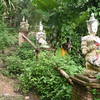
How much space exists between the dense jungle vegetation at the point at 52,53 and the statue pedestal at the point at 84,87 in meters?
0.54

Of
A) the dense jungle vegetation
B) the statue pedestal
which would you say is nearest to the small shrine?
the statue pedestal

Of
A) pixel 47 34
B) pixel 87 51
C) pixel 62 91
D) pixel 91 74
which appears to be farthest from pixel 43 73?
pixel 47 34

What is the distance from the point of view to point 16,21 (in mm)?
13047

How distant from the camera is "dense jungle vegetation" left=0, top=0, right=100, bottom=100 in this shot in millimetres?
4966

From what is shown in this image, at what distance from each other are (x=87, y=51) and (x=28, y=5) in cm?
910

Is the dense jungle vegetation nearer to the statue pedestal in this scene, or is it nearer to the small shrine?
the statue pedestal

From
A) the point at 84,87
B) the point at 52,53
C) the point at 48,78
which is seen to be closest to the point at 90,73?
the point at 84,87

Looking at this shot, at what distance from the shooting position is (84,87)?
3.69 metres

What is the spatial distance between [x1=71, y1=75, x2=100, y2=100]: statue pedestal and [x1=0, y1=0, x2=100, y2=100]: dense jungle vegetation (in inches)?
21.2

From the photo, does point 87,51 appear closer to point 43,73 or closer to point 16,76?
point 43,73

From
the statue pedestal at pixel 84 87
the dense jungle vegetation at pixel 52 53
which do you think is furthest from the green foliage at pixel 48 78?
the statue pedestal at pixel 84 87

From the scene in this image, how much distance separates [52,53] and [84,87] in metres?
2.82

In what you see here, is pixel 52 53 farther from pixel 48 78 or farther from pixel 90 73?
pixel 90 73

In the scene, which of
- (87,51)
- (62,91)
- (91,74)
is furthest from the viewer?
(62,91)
